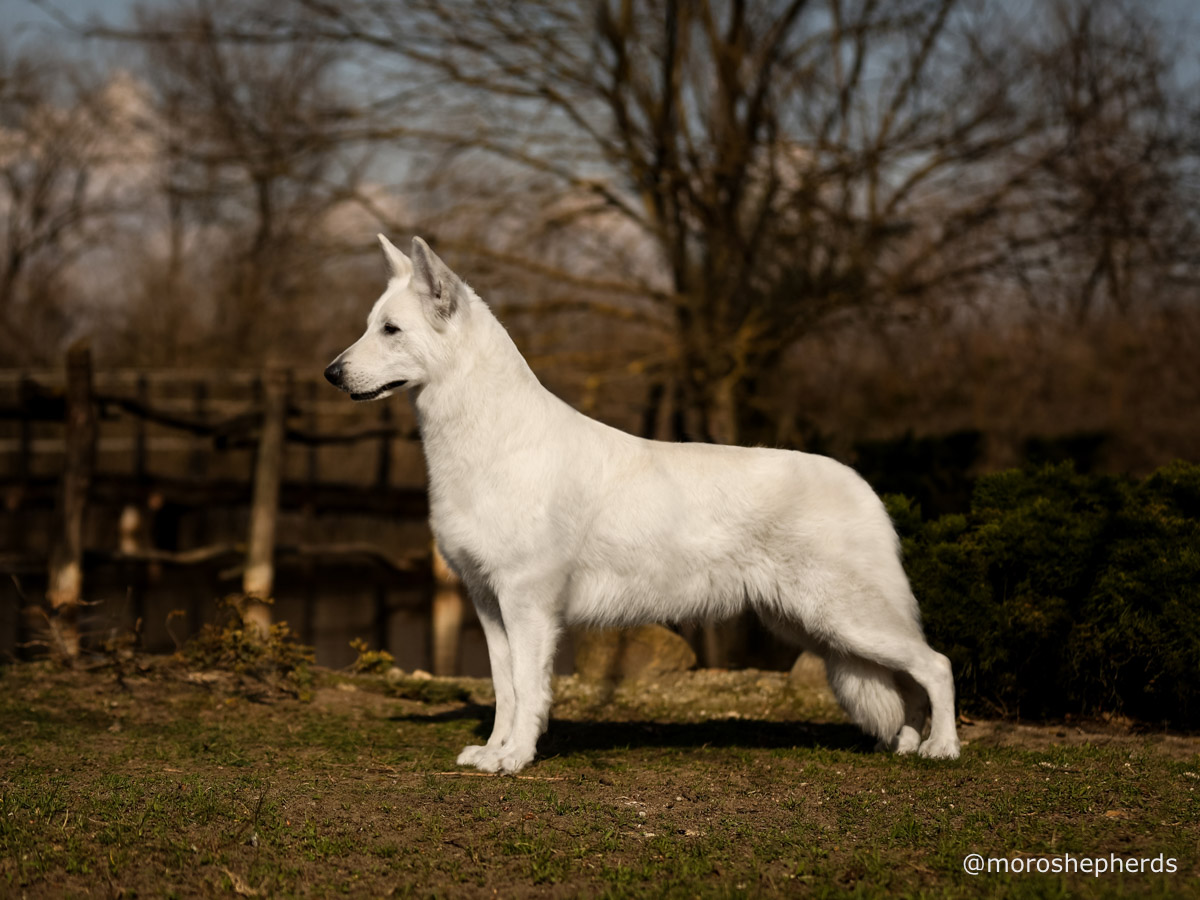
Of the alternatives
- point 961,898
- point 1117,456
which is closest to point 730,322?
point 1117,456

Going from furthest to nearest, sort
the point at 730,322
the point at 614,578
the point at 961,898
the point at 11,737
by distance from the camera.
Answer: the point at 730,322, the point at 11,737, the point at 614,578, the point at 961,898

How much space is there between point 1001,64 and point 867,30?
1692 millimetres

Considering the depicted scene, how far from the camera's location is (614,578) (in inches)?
223

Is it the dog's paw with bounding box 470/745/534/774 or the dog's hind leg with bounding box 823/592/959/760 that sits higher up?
the dog's hind leg with bounding box 823/592/959/760

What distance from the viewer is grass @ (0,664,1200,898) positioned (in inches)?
155

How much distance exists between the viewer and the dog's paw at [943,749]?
5746 millimetres

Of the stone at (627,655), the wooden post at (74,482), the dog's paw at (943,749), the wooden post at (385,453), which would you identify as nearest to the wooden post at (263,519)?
the wooden post at (74,482)

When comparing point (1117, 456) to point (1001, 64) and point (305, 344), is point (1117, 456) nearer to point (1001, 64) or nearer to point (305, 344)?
point (1001, 64)

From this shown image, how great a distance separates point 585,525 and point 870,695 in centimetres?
172

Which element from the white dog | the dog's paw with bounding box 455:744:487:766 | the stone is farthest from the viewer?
the stone

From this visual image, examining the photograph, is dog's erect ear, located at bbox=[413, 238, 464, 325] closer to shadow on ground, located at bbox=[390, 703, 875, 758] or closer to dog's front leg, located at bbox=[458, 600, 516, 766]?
dog's front leg, located at bbox=[458, 600, 516, 766]

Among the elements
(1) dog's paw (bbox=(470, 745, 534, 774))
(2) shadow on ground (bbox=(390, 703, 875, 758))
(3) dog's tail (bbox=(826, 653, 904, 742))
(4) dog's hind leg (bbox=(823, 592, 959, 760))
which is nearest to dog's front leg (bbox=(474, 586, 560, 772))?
(1) dog's paw (bbox=(470, 745, 534, 774))

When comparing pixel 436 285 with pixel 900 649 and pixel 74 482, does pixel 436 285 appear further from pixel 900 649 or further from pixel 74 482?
pixel 74 482

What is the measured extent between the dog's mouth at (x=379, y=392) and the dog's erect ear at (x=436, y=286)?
0.34 meters
